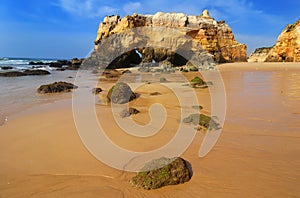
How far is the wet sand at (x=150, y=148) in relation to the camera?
6.79 ft

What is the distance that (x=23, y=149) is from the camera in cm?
288

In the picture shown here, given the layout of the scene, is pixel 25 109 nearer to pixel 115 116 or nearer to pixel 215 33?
pixel 115 116

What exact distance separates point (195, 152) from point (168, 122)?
50.0 inches

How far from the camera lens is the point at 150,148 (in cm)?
303

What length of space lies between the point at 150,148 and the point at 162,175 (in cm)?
90

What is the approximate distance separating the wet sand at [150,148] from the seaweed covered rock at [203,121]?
0.67ft

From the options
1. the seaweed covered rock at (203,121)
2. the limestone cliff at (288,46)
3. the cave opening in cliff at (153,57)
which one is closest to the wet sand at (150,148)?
the seaweed covered rock at (203,121)

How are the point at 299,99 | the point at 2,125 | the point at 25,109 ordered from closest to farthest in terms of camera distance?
the point at 2,125 → the point at 25,109 → the point at 299,99

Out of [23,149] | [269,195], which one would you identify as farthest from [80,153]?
[269,195]

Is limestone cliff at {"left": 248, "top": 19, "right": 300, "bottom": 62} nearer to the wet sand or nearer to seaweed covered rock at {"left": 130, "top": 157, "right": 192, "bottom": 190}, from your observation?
the wet sand

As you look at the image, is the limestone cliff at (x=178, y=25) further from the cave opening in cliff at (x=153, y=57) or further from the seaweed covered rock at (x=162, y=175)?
the seaweed covered rock at (x=162, y=175)

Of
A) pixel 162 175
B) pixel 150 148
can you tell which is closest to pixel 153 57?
pixel 150 148

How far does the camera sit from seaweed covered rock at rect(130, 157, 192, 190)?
2098 mm

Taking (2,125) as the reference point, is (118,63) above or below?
above
